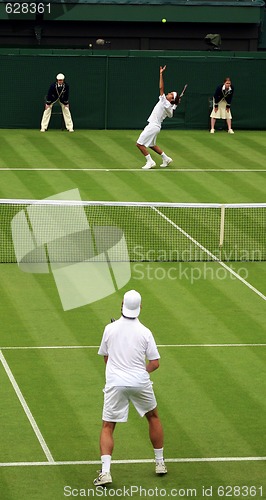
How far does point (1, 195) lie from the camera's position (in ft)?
93.9

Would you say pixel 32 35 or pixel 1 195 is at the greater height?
pixel 32 35

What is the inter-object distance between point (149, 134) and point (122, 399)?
1889cm

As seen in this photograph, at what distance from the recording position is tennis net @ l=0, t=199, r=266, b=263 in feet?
77.0

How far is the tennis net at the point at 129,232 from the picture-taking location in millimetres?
23484

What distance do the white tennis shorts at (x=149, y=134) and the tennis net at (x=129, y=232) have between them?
4.59 metres

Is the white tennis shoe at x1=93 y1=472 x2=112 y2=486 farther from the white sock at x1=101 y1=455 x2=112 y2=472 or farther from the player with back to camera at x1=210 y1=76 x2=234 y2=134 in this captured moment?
the player with back to camera at x1=210 y1=76 x2=234 y2=134

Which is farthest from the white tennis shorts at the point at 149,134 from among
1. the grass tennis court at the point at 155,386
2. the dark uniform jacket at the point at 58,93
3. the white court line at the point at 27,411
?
the white court line at the point at 27,411

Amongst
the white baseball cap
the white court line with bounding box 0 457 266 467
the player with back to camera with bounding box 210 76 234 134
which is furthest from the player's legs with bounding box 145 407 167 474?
the player with back to camera with bounding box 210 76 234 134

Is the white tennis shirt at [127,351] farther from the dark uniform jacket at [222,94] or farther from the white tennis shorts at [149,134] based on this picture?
the dark uniform jacket at [222,94]

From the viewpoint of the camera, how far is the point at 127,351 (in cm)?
1327

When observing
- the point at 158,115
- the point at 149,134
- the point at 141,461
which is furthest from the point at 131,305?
the point at 158,115

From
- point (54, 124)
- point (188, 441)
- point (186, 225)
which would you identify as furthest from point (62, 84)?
point (188, 441)

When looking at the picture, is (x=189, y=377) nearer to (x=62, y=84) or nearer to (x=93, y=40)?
(x=62, y=84)

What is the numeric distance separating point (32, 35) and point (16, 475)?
30.5m
